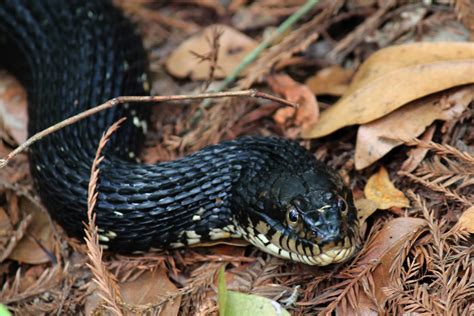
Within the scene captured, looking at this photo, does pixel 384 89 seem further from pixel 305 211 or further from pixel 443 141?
pixel 305 211

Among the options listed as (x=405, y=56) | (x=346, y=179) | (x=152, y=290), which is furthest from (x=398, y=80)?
(x=152, y=290)

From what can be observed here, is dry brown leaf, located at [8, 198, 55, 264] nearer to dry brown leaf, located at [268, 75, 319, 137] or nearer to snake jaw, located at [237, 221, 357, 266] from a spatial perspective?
snake jaw, located at [237, 221, 357, 266]

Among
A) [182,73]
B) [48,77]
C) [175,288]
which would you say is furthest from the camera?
[182,73]

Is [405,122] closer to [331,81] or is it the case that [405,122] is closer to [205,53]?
[331,81]

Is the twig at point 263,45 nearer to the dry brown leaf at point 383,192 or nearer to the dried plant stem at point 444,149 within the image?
the dry brown leaf at point 383,192

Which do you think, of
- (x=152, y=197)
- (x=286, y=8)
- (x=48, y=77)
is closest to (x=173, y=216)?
(x=152, y=197)

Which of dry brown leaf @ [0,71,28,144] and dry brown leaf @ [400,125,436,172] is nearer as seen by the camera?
dry brown leaf @ [400,125,436,172]

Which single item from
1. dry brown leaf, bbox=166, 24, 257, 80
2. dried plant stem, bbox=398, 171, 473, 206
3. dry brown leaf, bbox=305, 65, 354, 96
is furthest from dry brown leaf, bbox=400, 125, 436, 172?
dry brown leaf, bbox=166, 24, 257, 80
